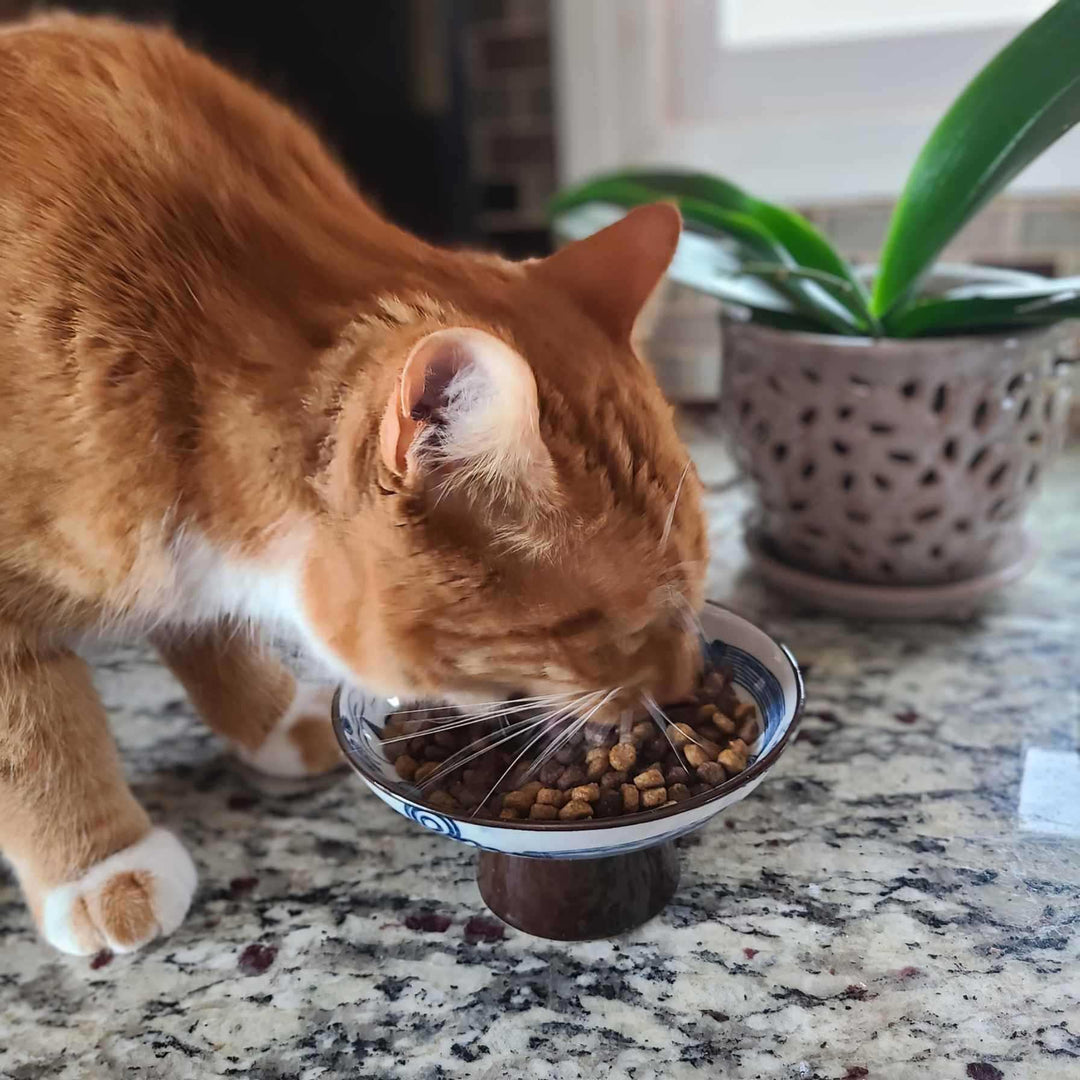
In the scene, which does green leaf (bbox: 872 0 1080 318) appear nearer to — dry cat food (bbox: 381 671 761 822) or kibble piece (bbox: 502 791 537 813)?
dry cat food (bbox: 381 671 761 822)

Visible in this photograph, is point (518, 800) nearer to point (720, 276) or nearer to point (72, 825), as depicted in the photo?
point (72, 825)

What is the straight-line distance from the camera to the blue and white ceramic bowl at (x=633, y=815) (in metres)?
0.53

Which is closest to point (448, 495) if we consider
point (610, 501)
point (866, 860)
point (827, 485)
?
point (610, 501)

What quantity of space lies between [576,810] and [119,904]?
0.33 meters

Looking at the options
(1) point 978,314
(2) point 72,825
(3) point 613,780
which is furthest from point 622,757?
(1) point 978,314

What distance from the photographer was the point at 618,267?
65cm

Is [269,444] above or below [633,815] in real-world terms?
above

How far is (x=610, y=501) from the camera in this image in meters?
0.56

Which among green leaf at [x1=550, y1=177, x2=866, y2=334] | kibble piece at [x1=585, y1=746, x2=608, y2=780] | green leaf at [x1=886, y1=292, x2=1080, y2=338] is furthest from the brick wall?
kibble piece at [x1=585, y1=746, x2=608, y2=780]

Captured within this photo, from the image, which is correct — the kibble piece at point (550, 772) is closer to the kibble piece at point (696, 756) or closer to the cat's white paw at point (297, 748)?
the kibble piece at point (696, 756)

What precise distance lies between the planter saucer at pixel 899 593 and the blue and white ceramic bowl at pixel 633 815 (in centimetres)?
32

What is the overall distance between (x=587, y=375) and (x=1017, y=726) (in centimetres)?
51

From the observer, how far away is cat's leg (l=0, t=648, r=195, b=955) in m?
0.66

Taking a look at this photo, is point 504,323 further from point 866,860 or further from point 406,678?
point 866,860
